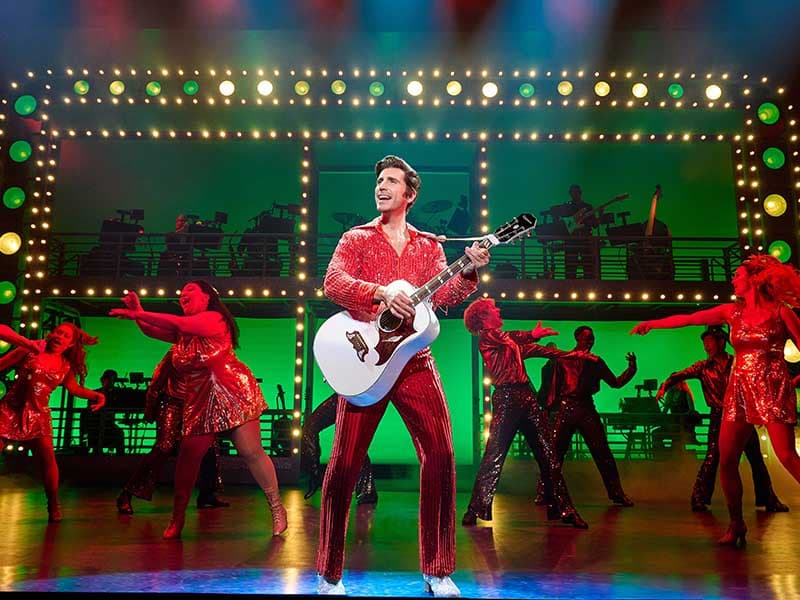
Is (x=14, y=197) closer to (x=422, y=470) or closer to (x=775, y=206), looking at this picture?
(x=422, y=470)

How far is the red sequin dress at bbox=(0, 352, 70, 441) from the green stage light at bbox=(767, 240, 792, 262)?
8.50 metres

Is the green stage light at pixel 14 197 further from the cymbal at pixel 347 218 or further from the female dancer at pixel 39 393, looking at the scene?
the female dancer at pixel 39 393

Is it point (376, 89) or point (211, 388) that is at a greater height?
point (376, 89)

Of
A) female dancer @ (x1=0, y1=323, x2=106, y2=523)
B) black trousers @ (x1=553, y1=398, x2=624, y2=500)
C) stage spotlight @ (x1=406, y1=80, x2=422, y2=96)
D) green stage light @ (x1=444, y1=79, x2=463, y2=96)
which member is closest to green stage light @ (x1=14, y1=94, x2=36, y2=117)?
stage spotlight @ (x1=406, y1=80, x2=422, y2=96)

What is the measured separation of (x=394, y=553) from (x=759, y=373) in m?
2.48

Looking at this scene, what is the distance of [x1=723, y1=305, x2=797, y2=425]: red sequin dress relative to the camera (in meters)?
4.02

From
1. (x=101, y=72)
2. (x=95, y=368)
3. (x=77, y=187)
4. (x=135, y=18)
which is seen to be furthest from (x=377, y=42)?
(x=95, y=368)

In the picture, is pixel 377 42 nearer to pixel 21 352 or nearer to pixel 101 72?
pixel 101 72

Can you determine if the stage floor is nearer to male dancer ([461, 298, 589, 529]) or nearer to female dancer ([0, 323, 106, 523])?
male dancer ([461, 298, 589, 529])

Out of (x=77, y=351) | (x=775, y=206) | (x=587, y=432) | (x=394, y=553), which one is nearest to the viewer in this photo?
(x=394, y=553)

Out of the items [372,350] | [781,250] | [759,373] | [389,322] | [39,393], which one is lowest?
[39,393]

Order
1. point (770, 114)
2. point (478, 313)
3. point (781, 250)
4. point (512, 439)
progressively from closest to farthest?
point (512, 439) < point (478, 313) < point (781, 250) < point (770, 114)

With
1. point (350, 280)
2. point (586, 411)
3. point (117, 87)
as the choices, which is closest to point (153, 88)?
point (117, 87)

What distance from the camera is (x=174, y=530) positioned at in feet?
14.7
